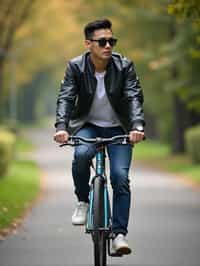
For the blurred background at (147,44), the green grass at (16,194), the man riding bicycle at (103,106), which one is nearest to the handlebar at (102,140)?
the man riding bicycle at (103,106)

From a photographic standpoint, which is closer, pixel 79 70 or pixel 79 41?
pixel 79 70

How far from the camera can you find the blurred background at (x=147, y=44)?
30.0 m

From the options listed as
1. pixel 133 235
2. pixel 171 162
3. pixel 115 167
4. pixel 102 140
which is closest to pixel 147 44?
pixel 171 162

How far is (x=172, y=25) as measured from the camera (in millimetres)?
37250

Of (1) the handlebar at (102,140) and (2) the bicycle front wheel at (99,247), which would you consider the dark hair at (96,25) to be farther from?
(2) the bicycle front wheel at (99,247)

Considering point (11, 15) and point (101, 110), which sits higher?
point (11, 15)

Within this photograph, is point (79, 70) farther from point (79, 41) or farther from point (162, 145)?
point (79, 41)

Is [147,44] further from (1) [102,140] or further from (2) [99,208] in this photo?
(2) [99,208]

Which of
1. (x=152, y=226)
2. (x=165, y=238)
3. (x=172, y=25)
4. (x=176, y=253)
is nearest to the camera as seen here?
(x=176, y=253)

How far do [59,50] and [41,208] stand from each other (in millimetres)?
51080

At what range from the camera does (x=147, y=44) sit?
133 ft

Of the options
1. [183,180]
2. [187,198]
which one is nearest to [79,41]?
[183,180]

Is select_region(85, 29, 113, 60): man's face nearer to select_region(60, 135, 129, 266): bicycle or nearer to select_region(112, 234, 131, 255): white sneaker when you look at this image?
select_region(60, 135, 129, 266): bicycle

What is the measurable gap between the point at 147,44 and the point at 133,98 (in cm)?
3244
